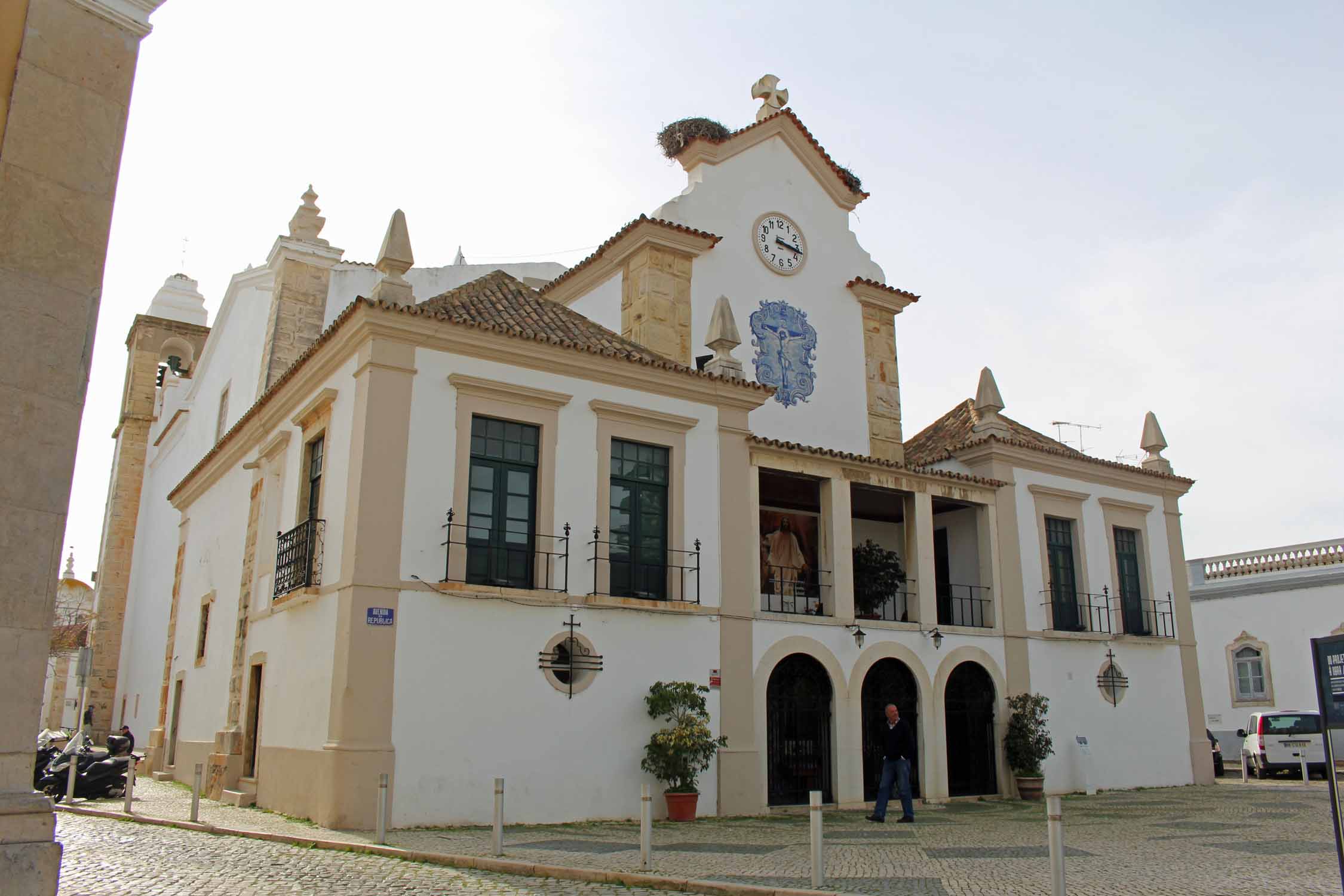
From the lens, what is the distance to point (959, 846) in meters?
11.4

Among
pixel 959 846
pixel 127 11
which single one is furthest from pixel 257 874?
pixel 959 846

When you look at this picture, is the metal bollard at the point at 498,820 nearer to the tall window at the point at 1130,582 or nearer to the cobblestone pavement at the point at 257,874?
the cobblestone pavement at the point at 257,874

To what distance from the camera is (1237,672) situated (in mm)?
31016

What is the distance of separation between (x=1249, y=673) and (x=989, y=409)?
16779 millimetres

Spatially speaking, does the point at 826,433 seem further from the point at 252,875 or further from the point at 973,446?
the point at 252,875

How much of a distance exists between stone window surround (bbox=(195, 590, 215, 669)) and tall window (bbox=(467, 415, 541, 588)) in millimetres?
8996

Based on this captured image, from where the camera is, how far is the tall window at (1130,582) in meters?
21.3

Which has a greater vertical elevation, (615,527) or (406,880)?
(615,527)

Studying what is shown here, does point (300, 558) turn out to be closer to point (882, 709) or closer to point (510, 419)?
point (510, 419)

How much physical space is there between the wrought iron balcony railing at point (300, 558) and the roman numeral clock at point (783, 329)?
8.25m

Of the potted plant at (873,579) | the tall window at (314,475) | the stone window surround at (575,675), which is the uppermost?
the tall window at (314,475)

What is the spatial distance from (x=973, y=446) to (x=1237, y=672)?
55.5 feet

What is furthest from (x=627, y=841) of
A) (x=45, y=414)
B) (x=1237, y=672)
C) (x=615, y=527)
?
(x=1237, y=672)

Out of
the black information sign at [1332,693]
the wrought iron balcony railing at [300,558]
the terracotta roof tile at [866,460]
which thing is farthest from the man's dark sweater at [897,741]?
the wrought iron balcony railing at [300,558]
